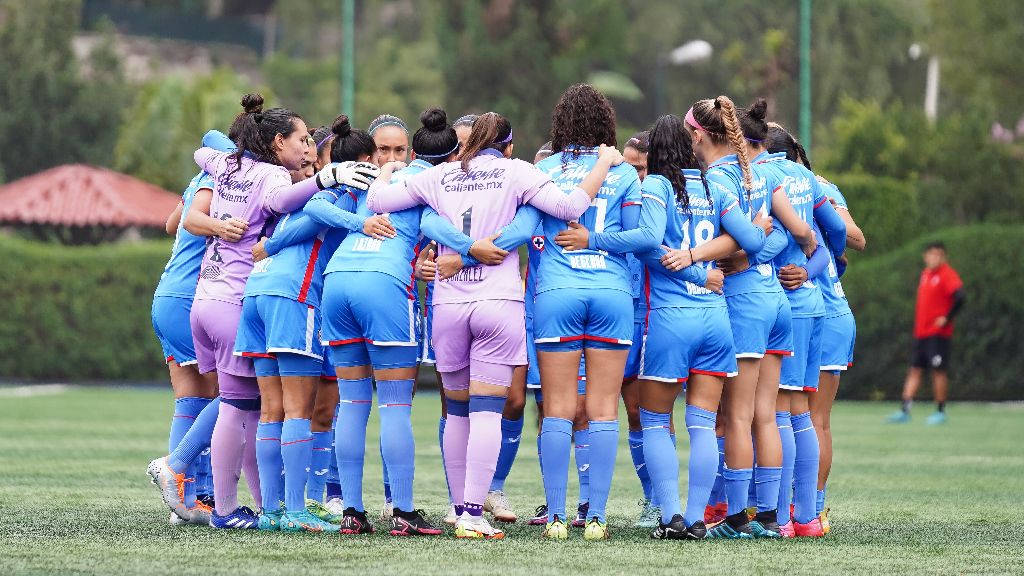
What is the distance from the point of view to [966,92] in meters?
39.4

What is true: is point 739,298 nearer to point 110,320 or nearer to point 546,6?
point 110,320

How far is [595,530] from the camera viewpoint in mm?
8117

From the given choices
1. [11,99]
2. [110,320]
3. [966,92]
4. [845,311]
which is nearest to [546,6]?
[966,92]

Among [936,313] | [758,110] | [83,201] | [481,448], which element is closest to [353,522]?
[481,448]

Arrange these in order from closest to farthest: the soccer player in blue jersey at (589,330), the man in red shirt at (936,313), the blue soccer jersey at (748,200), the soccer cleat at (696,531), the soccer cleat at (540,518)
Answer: the soccer player in blue jersey at (589,330)
the soccer cleat at (696,531)
the blue soccer jersey at (748,200)
the soccer cleat at (540,518)
the man in red shirt at (936,313)

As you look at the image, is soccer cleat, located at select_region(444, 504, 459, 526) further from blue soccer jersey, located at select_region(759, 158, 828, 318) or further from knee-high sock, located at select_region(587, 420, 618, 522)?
blue soccer jersey, located at select_region(759, 158, 828, 318)

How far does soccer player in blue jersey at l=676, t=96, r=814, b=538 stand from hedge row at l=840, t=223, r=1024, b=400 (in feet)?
51.6

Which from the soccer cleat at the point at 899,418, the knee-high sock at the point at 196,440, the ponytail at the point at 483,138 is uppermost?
the ponytail at the point at 483,138

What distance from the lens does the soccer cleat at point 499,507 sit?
9047 mm

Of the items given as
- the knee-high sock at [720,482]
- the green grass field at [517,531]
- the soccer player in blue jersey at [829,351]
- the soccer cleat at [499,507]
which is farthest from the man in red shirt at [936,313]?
the soccer cleat at [499,507]

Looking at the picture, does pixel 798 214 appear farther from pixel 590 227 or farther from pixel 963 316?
pixel 963 316

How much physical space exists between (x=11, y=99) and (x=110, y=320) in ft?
52.0

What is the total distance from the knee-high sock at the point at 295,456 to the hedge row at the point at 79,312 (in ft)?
64.4

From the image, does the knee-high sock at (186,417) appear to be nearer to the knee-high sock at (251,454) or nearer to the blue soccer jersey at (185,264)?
the knee-high sock at (251,454)
